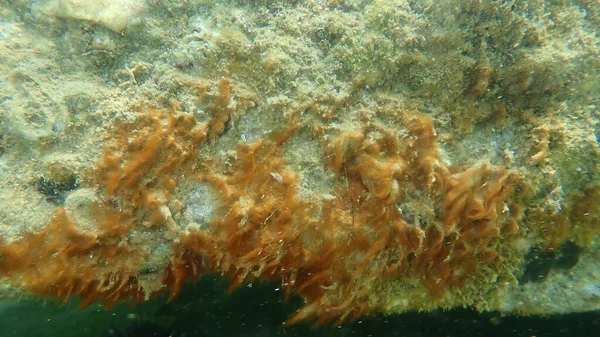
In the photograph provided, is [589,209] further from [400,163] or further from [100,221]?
[100,221]

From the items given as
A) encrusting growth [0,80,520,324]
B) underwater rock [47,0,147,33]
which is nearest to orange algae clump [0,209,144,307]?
encrusting growth [0,80,520,324]

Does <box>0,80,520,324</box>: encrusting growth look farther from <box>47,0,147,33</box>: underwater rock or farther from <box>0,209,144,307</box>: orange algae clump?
<box>47,0,147,33</box>: underwater rock

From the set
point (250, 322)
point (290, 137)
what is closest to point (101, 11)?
point (290, 137)

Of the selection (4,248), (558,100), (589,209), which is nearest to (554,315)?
(589,209)

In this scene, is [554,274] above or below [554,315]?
above

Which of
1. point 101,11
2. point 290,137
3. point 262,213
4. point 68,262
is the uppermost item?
point 101,11

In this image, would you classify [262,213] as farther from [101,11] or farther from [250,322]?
[101,11]

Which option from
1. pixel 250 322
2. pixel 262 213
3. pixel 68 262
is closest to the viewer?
pixel 68 262

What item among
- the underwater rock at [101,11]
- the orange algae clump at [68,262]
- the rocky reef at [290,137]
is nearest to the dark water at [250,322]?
the rocky reef at [290,137]
